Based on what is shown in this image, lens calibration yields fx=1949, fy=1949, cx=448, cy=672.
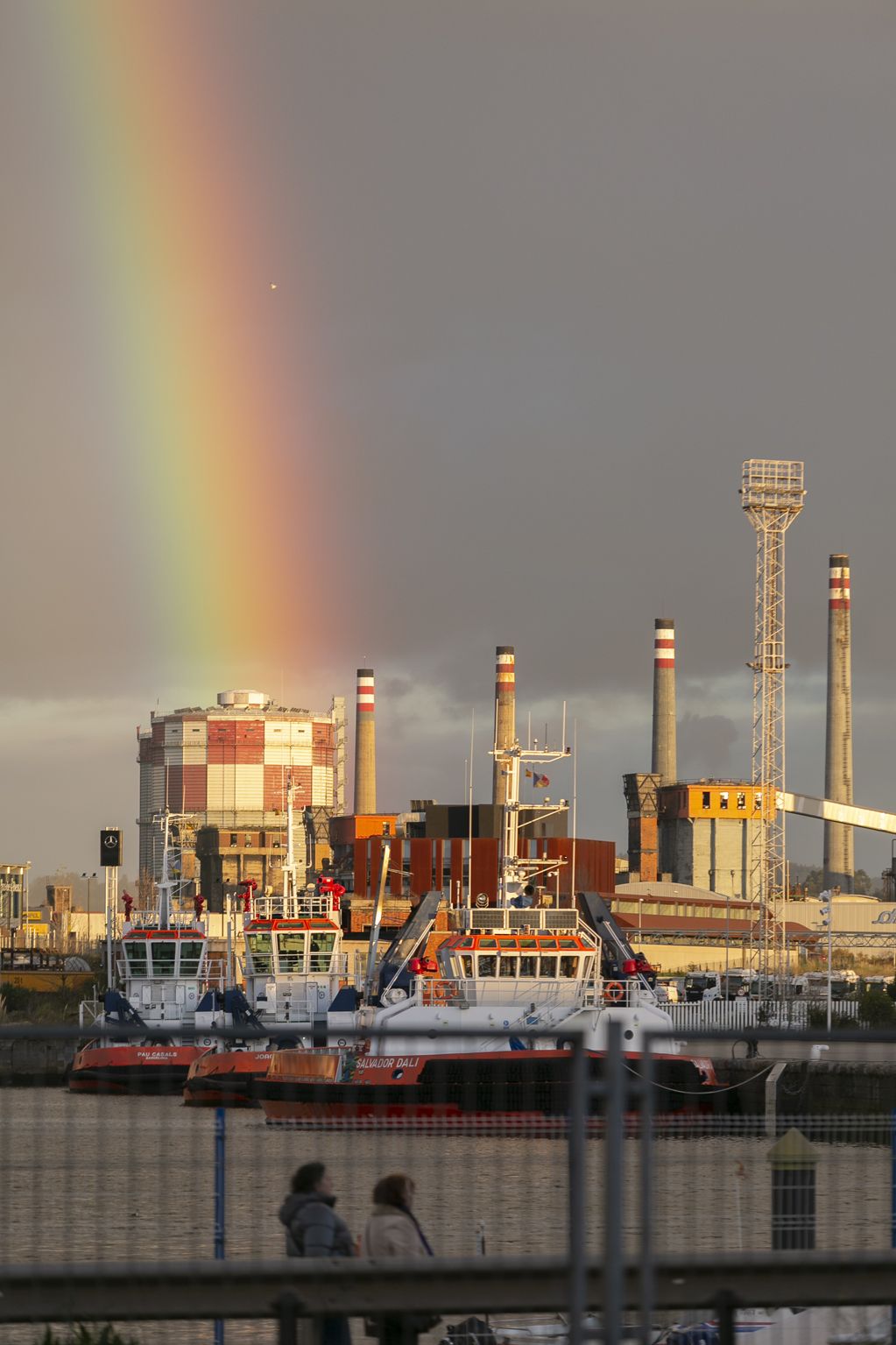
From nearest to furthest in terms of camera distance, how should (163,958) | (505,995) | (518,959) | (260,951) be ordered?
1. (505,995)
2. (518,959)
3. (260,951)
4. (163,958)

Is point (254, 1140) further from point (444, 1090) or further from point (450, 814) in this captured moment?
point (450, 814)

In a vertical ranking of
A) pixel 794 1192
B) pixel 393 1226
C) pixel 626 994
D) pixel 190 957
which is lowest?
pixel 190 957

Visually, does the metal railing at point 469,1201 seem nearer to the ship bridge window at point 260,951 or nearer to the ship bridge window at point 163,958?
the ship bridge window at point 260,951

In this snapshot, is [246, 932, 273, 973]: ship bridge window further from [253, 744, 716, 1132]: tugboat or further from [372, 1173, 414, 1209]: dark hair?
[372, 1173, 414, 1209]: dark hair

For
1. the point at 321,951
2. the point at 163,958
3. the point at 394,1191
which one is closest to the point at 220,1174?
the point at 394,1191

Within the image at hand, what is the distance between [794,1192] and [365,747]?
119087mm

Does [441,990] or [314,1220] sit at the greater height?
[314,1220]

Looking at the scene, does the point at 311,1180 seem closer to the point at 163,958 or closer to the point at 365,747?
the point at 163,958

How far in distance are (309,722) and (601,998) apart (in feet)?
390

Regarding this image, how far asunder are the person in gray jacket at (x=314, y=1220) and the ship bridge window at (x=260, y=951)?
44.3 metres

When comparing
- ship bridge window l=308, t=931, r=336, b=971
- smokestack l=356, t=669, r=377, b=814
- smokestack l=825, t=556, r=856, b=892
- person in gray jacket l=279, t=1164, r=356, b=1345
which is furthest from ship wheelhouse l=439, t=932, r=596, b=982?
smokestack l=356, t=669, r=377, b=814

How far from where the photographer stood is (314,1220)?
26.5 feet

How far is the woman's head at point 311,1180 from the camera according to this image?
810cm

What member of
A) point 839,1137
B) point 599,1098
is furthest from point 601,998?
point 599,1098
